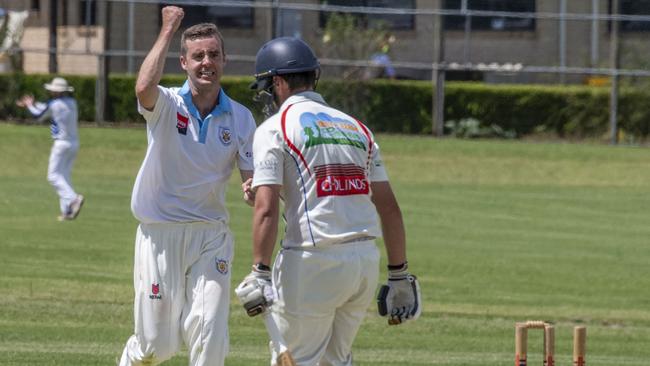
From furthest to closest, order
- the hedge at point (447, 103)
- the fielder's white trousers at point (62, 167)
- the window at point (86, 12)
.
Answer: the window at point (86, 12), the hedge at point (447, 103), the fielder's white trousers at point (62, 167)

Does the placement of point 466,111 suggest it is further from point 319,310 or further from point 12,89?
point 319,310

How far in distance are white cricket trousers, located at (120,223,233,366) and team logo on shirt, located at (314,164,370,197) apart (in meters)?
1.20

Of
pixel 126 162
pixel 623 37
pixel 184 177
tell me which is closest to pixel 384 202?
pixel 184 177

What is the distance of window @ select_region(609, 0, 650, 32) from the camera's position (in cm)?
3422

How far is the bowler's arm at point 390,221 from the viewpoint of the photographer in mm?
7172

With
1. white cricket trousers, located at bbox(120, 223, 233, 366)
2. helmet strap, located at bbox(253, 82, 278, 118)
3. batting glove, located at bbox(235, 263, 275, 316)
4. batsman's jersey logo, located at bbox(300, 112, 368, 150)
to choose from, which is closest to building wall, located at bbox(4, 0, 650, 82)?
white cricket trousers, located at bbox(120, 223, 233, 366)

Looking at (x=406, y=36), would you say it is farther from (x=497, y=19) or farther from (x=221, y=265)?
(x=221, y=265)

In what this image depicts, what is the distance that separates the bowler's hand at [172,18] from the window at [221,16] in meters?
27.7

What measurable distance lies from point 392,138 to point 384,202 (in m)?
25.8

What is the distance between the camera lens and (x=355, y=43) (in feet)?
109

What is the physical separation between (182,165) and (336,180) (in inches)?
52.5

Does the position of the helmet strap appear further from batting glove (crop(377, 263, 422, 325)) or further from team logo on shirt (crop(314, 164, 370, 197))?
batting glove (crop(377, 263, 422, 325))

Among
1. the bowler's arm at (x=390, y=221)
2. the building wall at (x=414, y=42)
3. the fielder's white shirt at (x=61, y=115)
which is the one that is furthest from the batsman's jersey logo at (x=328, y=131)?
the building wall at (x=414, y=42)

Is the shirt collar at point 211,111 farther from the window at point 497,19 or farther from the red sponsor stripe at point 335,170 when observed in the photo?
the window at point 497,19
